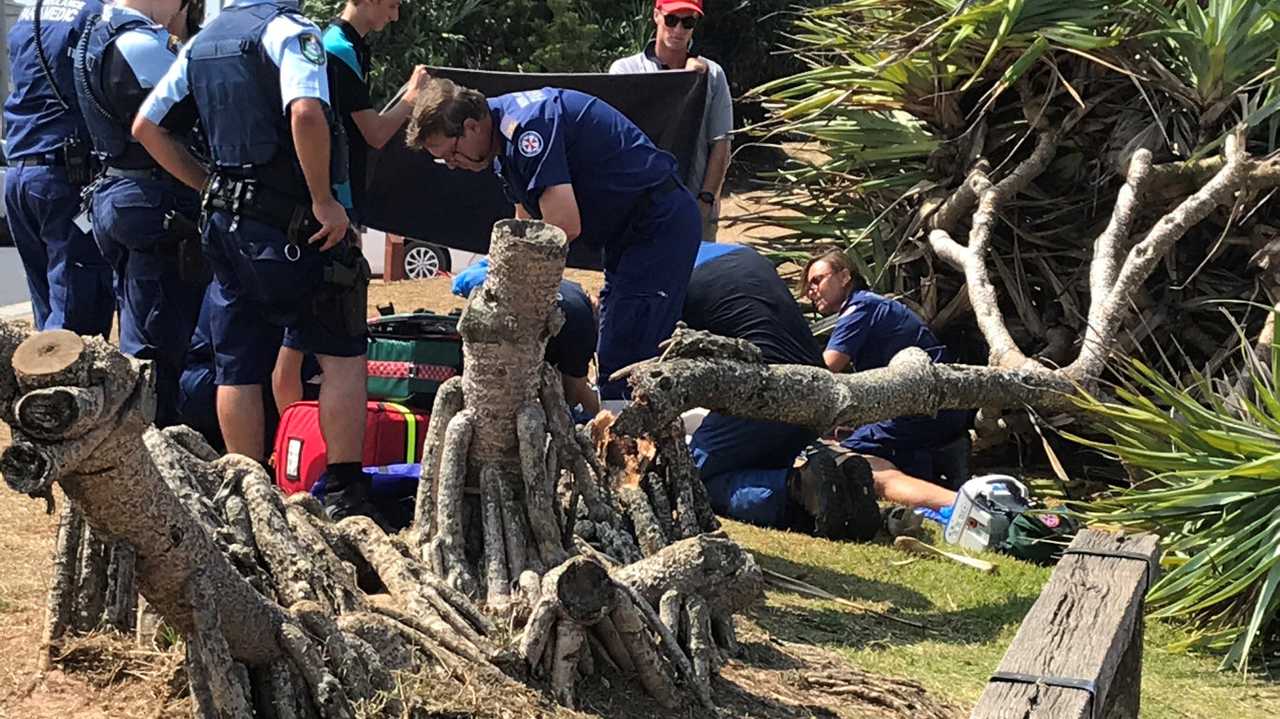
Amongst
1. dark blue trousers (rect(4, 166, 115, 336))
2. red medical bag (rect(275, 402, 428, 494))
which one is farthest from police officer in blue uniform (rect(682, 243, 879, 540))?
dark blue trousers (rect(4, 166, 115, 336))

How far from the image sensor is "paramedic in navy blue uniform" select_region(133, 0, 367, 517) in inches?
207

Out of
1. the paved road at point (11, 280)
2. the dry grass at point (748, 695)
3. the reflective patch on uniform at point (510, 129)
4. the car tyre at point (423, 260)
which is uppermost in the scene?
the reflective patch on uniform at point (510, 129)

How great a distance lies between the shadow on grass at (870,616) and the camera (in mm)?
5113

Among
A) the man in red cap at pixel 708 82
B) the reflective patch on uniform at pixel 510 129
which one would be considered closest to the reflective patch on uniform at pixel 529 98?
the reflective patch on uniform at pixel 510 129

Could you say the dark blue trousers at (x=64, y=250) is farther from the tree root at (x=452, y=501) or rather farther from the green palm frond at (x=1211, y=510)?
the green palm frond at (x=1211, y=510)

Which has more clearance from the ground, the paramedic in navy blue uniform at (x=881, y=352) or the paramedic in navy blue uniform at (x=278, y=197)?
the paramedic in navy blue uniform at (x=278, y=197)

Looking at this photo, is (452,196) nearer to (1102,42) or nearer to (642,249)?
(642,249)

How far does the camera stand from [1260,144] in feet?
24.7

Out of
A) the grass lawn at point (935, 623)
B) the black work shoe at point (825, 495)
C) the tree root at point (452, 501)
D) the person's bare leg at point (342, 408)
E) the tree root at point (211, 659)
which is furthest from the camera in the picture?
the black work shoe at point (825, 495)

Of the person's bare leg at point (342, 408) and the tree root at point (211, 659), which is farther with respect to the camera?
the person's bare leg at point (342, 408)

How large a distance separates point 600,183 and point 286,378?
135 cm

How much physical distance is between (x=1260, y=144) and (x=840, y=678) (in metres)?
4.27

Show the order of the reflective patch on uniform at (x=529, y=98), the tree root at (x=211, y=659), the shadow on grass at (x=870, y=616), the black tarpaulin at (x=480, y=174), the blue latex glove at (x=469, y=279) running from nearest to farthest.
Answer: the tree root at (x=211, y=659) → the shadow on grass at (x=870, y=616) → the reflective patch on uniform at (x=529, y=98) → the blue latex glove at (x=469, y=279) → the black tarpaulin at (x=480, y=174)

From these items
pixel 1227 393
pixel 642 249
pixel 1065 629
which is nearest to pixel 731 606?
pixel 1065 629
